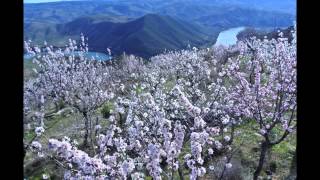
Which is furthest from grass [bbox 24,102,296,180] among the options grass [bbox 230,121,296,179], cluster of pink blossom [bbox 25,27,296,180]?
cluster of pink blossom [bbox 25,27,296,180]

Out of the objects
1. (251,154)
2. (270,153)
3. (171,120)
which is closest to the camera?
(171,120)

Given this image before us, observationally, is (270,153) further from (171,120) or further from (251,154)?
(171,120)

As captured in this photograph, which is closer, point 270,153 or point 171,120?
point 171,120

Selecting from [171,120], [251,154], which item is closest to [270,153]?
[251,154]

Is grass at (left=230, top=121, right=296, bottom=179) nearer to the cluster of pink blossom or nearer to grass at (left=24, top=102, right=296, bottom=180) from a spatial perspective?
grass at (left=24, top=102, right=296, bottom=180)

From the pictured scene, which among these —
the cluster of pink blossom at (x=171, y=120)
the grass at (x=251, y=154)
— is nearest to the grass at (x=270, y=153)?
the grass at (x=251, y=154)

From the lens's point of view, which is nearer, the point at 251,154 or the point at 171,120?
the point at 171,120

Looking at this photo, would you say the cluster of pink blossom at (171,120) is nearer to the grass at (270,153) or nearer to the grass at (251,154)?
the grass at (251,154)

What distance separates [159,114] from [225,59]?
113 ft

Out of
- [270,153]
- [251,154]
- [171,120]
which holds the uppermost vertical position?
[171,120]

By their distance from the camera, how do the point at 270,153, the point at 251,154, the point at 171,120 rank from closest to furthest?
the point at 171,120, the point at 270,153, the point at 251,154

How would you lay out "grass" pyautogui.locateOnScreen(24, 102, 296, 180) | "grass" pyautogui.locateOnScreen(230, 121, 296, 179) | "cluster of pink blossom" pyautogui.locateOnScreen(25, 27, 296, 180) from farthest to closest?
"grass" pyautogui.locateOnScreen(230, 121, 296, 179) < "grass" pyautogui.locateOnScreen(24, 102, 296, 180) < "cluster of pink blossom" pyautogui.locateOnScreen(25, 27, 296, 180)

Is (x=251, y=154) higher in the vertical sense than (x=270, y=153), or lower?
lower
